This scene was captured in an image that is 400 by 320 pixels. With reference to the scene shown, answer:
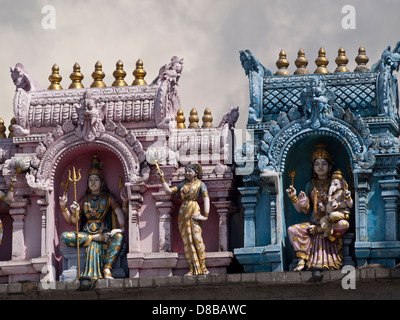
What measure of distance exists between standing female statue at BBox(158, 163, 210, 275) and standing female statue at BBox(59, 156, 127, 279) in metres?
1.31

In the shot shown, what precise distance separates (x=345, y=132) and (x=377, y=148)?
26.2 inches

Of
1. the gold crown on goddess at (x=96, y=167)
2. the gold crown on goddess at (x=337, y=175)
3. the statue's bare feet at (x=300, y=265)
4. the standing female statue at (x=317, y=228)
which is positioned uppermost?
the gold crown on goddess at (x=96, y=167)

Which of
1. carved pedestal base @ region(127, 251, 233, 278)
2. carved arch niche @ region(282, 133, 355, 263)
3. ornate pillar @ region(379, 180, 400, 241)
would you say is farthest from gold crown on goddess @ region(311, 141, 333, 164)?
carved pedestal base @ region(127, 251, 233, 278)

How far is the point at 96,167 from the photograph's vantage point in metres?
37.9

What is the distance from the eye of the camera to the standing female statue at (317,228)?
36.0 m

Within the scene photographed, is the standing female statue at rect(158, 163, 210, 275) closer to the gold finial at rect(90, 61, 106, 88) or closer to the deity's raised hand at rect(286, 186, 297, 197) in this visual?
the deity's raised hand at rect(286, 186, 297, 197)

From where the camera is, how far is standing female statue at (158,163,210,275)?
36.5m

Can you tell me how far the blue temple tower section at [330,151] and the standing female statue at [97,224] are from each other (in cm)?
247

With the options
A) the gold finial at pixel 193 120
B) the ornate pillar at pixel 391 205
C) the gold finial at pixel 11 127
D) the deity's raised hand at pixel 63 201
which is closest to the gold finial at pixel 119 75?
the gold finial at pixel 193 120

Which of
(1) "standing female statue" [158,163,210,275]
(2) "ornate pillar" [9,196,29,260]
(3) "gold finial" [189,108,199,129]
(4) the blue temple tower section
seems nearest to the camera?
(4) the blue temple tower section

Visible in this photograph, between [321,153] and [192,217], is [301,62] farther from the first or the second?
[192,217]

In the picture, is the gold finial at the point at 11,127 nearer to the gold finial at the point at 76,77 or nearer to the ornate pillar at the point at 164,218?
the gold finial at the point at 76,77
